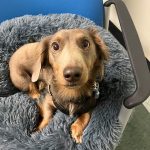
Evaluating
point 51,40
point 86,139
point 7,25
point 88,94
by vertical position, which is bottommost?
point 86,139

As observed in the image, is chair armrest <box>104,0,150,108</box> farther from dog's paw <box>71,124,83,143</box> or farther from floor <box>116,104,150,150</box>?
floor <box>116,104,150,150</box>

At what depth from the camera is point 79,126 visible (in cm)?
142

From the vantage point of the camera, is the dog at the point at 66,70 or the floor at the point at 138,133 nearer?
the dog at the point at 66,70

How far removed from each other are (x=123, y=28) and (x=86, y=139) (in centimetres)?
51

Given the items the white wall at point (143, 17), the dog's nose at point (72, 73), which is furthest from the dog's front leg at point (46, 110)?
the white wall at point (143, 17)

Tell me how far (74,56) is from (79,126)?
35 centimetres

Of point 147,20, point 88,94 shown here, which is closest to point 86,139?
point 88,94

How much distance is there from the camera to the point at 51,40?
1375mm

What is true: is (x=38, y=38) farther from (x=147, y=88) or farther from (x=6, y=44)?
(x=147, y=88)

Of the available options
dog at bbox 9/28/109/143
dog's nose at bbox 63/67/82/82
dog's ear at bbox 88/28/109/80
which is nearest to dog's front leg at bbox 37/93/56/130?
dog at bbox 9/28/109/143

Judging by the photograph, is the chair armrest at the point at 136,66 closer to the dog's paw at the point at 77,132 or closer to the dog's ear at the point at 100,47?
the dog's ear at the point at 100,47

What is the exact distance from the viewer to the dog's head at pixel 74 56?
3.86 ft

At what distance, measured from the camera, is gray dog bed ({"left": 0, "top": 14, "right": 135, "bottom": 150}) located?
1.35 m

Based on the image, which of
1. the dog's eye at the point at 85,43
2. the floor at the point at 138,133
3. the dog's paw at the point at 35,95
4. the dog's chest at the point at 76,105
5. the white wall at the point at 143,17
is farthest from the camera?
the white wall at the point at 143,17
